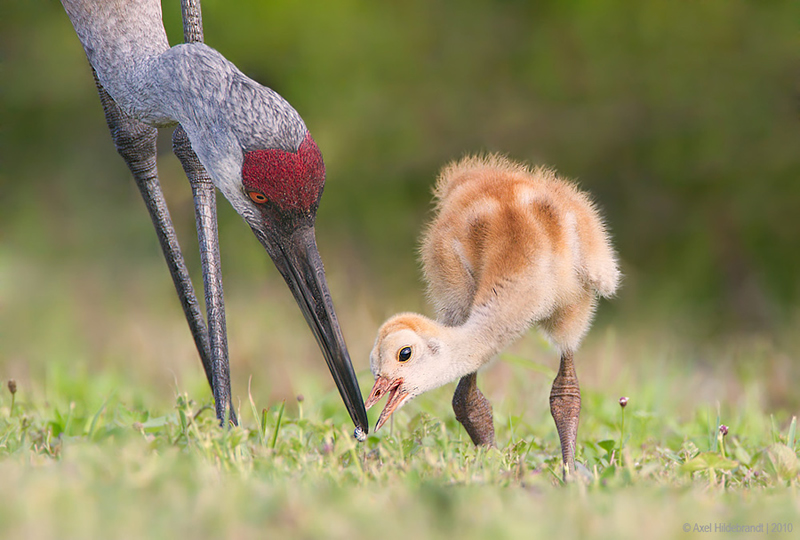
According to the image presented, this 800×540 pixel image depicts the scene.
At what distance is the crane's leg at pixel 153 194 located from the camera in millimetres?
3592

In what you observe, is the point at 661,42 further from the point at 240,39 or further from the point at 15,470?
the point at 15,470

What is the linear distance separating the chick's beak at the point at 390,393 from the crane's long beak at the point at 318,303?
7cm

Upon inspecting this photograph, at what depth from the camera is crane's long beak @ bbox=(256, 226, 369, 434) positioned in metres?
3.12

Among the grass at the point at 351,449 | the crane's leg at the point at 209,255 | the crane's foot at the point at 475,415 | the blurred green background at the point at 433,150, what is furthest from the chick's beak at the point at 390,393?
the blurred green background at the point at 433,150

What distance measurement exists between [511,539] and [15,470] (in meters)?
1.31

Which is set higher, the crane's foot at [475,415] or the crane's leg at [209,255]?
the crane's leg at [209,255]

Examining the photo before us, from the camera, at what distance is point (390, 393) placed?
10.6ft

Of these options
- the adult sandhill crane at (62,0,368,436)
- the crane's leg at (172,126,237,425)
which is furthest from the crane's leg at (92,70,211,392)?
the crane's leg at (172,126,237,425)

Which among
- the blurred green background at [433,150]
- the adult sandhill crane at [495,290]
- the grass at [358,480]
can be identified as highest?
the blurred green background at [433,150]

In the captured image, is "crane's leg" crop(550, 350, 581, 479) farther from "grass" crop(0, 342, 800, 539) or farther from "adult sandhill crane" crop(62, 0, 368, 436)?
"adult sandhill crane" crop(62, 0, 368, 436)

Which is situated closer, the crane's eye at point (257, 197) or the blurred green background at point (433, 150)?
the crane's eye at point (257, 197)

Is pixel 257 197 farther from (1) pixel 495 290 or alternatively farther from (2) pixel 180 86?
(1) pixel 495 290

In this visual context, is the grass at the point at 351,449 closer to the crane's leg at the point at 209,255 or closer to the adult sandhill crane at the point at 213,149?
the crane's leg at the point at 209,255

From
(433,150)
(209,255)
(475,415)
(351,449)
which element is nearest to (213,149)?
(209,255)
